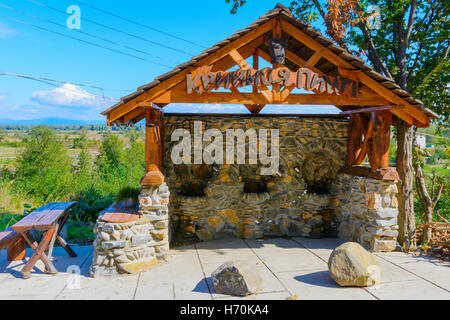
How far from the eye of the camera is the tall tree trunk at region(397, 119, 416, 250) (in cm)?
609

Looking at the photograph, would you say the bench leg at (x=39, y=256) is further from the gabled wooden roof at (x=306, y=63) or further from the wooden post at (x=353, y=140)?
the wooden post at (x=353, y=140)

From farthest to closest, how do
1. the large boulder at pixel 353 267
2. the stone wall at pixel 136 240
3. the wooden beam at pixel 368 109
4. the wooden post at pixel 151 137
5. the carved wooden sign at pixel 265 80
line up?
1. the wooden beam at pixel 368 109
2. the wooden post at pixel 151 137
3. the carved wooden sign at pixel 265 80
4. the stone wall at pixel 136 240
5. the large boulder at pixel 353 267

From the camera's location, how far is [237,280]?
407cm

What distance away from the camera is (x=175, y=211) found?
21.4 ft

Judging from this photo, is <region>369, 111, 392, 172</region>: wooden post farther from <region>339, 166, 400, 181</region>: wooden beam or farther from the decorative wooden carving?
the decorative wooden carving

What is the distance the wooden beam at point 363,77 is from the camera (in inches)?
201

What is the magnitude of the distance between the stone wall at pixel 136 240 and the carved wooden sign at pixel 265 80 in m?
1.92

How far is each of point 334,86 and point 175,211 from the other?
411cm

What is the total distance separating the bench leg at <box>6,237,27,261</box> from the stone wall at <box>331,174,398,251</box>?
6608 millimetres

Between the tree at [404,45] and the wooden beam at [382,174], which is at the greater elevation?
the tree at [404,45]

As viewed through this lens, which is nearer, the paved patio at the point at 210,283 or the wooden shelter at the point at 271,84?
the paved patio at the point at 210,283

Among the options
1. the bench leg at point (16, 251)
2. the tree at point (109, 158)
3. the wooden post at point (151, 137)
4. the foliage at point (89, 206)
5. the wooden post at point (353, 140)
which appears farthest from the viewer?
the tree at point (109, 158)

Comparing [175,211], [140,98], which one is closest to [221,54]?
[140,98]

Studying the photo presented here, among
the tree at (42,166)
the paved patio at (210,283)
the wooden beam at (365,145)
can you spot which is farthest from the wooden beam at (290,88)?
the tree at (42,166)
